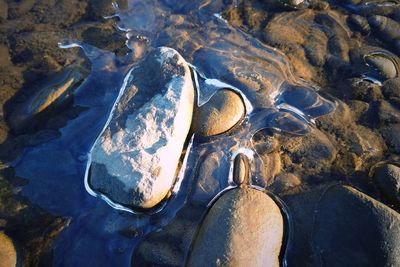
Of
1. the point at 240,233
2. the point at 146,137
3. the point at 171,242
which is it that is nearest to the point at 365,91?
the point at 240,233

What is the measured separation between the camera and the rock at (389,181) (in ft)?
9.85

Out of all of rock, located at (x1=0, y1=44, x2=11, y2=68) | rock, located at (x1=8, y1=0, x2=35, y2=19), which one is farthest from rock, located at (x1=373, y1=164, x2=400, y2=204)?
rock, located at (x1=8, y1=0, x2=35, y2=19)

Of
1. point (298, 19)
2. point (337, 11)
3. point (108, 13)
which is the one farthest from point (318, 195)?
point (108, 13)

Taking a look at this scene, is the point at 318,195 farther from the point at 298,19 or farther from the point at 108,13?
the point at 108,13

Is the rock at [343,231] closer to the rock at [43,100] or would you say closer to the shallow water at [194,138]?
the shallow water at [194,138]

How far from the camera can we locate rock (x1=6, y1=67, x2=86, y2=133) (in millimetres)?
3428

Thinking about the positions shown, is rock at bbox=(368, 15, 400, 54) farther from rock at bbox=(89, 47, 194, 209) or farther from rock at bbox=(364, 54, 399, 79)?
rock at bbox=(89, 47, 194, 209)

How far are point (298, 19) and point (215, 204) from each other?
9.11 feet

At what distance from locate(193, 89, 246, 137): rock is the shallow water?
10 cm

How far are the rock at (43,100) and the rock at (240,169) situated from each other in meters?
1.79

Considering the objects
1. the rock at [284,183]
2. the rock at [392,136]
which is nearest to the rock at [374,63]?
the rock at [392,136]

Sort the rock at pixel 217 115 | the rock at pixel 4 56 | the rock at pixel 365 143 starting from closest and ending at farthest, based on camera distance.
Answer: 1. the rock at pixel 217 115
2. the rock at pixel 365 143
3. the rock at pixel 4 56

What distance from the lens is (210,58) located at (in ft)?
13.0

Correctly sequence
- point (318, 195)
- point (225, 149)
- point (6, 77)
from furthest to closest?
point (6, 77)
point (225, 149)
point (318, 195)
